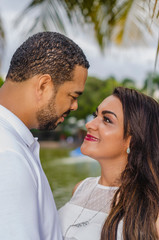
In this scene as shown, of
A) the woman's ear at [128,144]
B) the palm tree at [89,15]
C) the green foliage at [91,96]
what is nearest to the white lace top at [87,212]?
the woman's ear at [128,144]

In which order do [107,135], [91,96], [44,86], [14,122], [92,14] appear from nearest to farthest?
[14,122] → [44,86] → [107,135] → [92,14] → [91,96]

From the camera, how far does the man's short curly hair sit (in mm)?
Answer: 2062

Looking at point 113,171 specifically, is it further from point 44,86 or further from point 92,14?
point 92,14

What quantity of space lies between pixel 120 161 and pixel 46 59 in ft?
4.33

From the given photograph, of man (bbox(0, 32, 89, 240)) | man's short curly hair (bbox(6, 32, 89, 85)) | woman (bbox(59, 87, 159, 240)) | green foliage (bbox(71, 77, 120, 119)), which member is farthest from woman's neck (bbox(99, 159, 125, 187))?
green foliage (bbox(71, 77, 120, 119))

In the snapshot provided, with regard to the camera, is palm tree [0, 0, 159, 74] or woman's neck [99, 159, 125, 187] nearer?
woman's neck [99, 159, 125, 187]

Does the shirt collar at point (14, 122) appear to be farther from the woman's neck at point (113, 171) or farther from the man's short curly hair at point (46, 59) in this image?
the woman's neck at point (113, 171)

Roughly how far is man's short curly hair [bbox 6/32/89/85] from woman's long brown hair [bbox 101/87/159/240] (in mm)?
894

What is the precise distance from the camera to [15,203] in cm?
146

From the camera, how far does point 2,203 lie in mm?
1457

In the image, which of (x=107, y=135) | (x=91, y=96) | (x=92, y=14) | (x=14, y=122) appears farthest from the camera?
(x=91, y=96)

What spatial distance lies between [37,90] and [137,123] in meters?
1.15

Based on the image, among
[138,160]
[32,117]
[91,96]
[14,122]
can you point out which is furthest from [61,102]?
[91,96]

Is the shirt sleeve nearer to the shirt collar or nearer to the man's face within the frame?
the shirt collar
